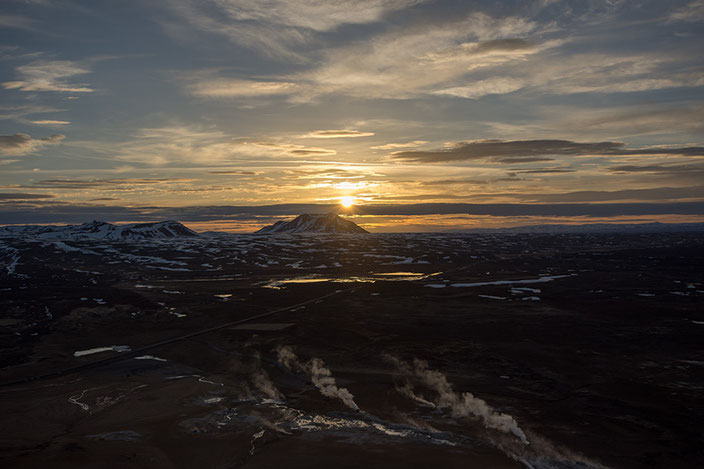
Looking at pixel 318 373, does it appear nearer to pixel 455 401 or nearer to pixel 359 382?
pixel 359 382

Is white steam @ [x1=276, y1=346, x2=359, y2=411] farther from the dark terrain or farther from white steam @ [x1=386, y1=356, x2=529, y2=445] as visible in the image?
white steam @ [x1=386, y1=356, x2=529, y2=445]

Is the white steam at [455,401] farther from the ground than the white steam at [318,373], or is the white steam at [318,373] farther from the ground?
the white steam at [455,401]

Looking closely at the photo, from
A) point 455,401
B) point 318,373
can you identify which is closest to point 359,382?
point 318,373

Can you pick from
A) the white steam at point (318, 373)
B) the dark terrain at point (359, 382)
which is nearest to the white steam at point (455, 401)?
the dark terrain at point (359, 382)

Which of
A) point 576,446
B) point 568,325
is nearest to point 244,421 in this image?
point 576,446

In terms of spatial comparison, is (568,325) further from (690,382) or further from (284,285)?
(284,285)

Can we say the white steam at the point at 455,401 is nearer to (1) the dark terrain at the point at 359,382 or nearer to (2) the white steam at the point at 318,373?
(1) the dark terrain at the point at 359,382
